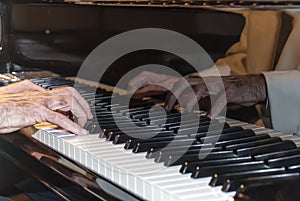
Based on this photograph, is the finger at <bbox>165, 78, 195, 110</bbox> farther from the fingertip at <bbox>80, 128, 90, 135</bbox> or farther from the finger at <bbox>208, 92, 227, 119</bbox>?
the fingertip at <bbox>80, 128, 90, 135</bbox>

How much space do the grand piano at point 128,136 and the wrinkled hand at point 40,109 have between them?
0.03m

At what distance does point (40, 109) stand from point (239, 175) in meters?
0.51

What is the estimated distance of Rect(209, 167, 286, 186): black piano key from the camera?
758 mm

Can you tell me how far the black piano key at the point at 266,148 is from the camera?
908 mm

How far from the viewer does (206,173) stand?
0.80m

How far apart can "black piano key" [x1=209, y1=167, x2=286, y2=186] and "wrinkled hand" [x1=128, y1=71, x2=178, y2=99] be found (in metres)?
0.54

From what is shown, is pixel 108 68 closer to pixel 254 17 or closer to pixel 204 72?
pixel 204 72

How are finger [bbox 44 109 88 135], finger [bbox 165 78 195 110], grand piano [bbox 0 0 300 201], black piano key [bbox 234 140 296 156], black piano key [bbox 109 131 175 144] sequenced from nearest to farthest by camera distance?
1. grand piano [bbox 0 0 300 201]
2. black piano key [bbox 234 140 296 156]
3. black piano key [bbox 109 131 175 144]
4. finger [bbox 44 109 88 135]
5. finger [bbox 165 78 195 110]

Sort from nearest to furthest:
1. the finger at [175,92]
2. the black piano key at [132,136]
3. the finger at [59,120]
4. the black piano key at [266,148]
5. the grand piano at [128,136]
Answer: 1. the grand piano at [128,136]
2. the black piano key at [266,148]
3. the black piano key at [132,136]
4. the finger at [59,120]
5. the finger at [175,92]

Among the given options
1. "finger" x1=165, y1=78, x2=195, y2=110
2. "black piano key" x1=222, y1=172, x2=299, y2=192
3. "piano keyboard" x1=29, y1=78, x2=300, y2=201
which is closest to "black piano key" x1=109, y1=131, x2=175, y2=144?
"piano keyboard" x1=29, y1=78, x2=300, y2=201

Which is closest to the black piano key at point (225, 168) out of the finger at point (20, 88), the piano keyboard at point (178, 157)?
the piano keyboard at point (178, 157)

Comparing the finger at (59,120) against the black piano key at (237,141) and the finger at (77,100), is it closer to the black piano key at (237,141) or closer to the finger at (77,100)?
the finger at (77,100)

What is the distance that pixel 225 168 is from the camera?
0.82 m

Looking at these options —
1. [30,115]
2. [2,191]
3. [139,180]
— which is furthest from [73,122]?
[2,191]
